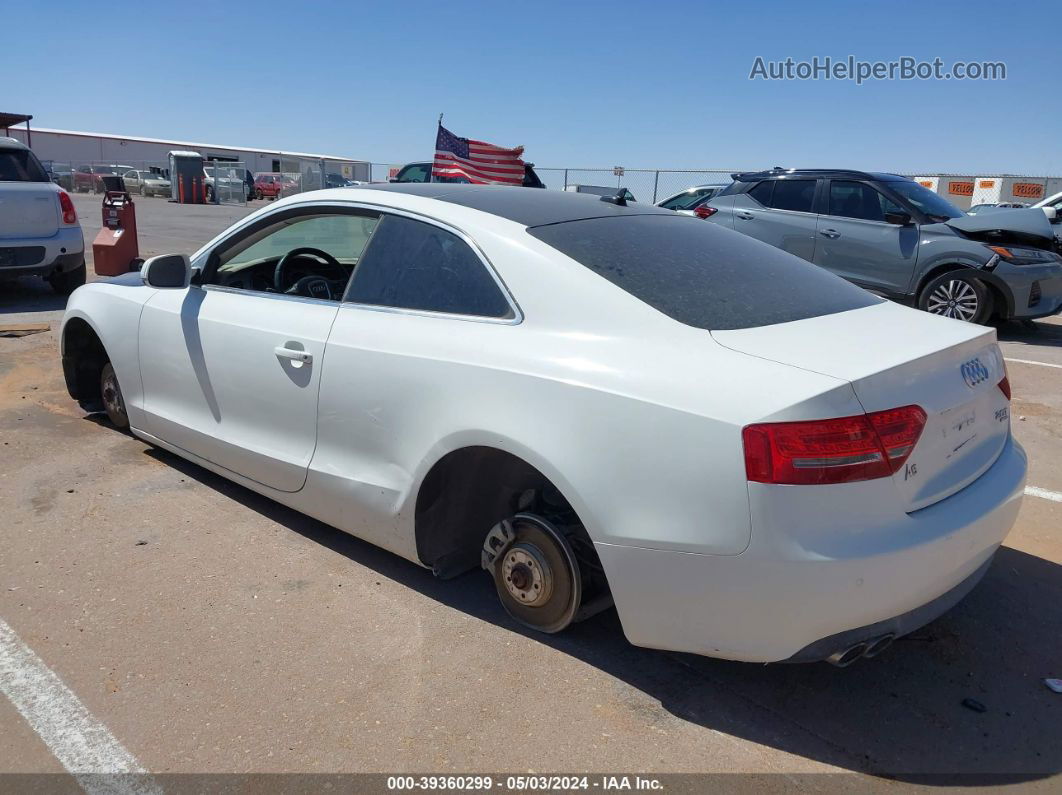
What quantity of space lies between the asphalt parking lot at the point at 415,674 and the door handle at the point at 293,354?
0.87 m

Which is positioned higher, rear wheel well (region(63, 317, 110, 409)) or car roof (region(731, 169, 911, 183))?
car roof (region(731, 169, 911, 183))

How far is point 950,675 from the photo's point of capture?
9.57 feet

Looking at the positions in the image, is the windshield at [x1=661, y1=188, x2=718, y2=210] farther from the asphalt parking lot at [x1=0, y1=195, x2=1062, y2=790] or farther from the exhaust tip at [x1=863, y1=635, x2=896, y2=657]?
the exhaust tip at [x1=863, y1=635, x2=896, y2=657]

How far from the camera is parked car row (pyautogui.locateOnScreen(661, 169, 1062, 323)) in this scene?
29.1ft

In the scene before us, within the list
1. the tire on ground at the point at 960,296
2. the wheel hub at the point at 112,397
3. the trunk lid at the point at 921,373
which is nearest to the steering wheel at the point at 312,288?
the wheel hub at the point at 112,397

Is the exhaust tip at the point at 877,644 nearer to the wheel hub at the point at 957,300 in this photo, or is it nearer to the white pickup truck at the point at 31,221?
the wheel hub at the point at 957,300

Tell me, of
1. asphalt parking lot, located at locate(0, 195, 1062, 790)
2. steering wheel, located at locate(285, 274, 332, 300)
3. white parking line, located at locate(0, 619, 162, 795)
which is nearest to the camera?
white parking line, located at locate(0, 619, 162, 795)

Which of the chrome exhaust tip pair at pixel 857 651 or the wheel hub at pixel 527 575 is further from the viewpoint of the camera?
the wheel hub at pixel 527 575

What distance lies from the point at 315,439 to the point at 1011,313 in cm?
809

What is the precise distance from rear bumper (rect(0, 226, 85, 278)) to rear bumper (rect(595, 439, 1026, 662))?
8.81m

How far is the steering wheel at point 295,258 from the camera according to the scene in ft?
14.6

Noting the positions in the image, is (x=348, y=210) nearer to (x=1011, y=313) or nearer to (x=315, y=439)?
(x=315, y=439)

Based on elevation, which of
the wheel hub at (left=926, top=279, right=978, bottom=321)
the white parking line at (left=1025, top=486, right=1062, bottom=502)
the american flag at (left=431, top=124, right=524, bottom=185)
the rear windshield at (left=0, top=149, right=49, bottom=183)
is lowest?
the white parking line at (left=1025, top=486, right=1062, bottom=502)

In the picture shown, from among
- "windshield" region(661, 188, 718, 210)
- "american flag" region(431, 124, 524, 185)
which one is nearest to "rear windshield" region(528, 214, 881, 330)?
"american flag" region(431, 124, 524, 185)
